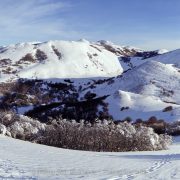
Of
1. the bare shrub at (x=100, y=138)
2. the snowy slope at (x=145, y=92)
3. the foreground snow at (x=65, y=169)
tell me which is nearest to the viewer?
the foreground snow at (x=65, y=169)

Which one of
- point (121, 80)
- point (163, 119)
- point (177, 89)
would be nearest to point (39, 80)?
point (121, 80)

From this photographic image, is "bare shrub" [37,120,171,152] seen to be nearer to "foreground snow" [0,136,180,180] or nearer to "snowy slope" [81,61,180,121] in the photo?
"foreground snow" [0,136,180,180]

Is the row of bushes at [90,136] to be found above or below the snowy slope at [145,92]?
below

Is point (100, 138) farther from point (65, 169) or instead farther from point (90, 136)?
point (65, 169)

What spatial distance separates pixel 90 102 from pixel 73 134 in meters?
60.6

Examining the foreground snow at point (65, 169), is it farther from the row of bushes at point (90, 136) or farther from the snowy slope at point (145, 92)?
the snowy slope at point (145, 92)

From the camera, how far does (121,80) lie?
158 m

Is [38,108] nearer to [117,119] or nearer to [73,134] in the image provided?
[117,119]

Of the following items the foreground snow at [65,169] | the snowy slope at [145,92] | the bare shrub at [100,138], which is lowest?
the foreground snow at [65,169]

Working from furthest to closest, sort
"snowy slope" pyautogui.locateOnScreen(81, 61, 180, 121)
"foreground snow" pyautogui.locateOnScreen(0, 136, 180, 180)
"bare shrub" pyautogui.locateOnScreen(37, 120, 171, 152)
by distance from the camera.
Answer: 1. "snowy slope" pyautogui.locateOnScreen(81, 61, 180, 121)
2. "bare shrub" pyautogui.locateOnScreen(37, 120, 171, 152)
3. "foreground snow" pyautogui.locateOnScreen(0, 136, 180, 180)

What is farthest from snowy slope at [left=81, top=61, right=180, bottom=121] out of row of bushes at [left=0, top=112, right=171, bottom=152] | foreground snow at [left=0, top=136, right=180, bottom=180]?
foreground snow at [left=0, top=136, right=180, bottom=180]

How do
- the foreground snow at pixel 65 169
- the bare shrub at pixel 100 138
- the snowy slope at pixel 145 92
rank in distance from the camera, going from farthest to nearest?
the snowy slope at pixel 145 92 < the bare shrub at pixel 100 138 < the foreground snow at pixel 65 169

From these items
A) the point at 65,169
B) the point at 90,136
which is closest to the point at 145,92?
the point at 90,136

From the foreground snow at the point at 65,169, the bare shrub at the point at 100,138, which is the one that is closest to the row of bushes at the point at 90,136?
the bare shrub at the point at 100,138
